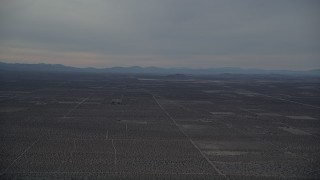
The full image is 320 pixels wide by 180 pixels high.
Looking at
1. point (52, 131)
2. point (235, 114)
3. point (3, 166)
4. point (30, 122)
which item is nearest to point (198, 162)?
point (3, 166)

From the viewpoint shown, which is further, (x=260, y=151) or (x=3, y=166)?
(x=260, y=151)

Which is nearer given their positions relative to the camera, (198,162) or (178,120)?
(198,162)

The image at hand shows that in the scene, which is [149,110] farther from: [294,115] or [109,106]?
[294,115]

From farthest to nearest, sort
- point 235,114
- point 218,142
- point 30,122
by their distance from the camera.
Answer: point 235,114, point 30,122, point 218,142

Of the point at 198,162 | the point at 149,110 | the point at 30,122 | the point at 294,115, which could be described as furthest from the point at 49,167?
the point at 294,115

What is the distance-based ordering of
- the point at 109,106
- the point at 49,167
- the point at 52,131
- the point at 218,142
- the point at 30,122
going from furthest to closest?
the point at 109,106 → the point at 30,122 → the point at 52,131 → the point at 218,142 → the point at 49,167

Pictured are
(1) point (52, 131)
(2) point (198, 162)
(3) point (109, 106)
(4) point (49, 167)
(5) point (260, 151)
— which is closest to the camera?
(4) point (49, 167)

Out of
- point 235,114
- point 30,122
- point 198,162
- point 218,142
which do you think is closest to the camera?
point 198,162

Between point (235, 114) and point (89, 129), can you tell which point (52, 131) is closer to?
point (89, 129)

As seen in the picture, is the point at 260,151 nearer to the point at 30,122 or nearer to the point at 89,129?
the point at 89,129
